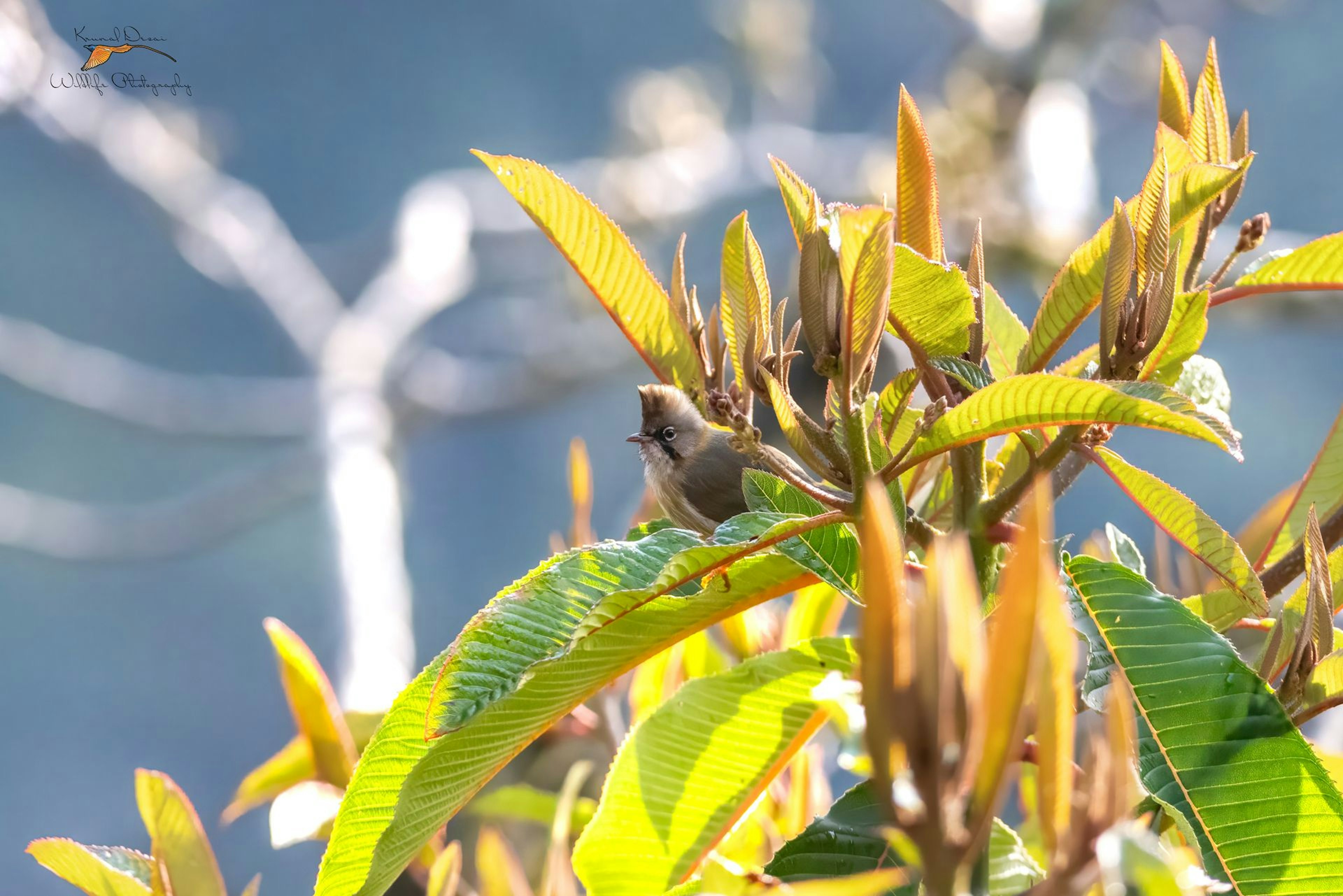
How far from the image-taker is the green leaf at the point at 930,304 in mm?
654

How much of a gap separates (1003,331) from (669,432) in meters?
1.43

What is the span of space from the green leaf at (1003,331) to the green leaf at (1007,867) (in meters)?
0.37

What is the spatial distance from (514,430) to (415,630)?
6.85 ft

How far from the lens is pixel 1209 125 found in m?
0.81

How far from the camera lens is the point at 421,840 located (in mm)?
642

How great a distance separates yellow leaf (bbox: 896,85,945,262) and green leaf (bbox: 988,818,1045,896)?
0.41 metres

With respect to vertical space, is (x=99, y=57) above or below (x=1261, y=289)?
above

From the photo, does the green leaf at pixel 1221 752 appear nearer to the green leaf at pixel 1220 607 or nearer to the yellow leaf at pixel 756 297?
the green leaf at pixel 1220 607

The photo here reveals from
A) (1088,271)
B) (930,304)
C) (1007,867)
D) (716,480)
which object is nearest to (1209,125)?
(1088,271)

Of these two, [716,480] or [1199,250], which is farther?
[716,480]

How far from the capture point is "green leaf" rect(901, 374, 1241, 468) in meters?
0.58

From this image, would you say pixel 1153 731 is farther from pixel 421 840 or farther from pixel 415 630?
pixel 415 630

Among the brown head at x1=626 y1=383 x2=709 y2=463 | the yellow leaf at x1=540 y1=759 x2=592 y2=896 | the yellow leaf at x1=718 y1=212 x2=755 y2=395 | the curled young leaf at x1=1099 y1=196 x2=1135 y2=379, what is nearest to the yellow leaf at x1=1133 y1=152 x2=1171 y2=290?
the curled young leaf at x1=1099 y1=196 x2=1135 y2=379

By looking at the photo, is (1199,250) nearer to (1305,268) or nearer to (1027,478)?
(1305,268)
